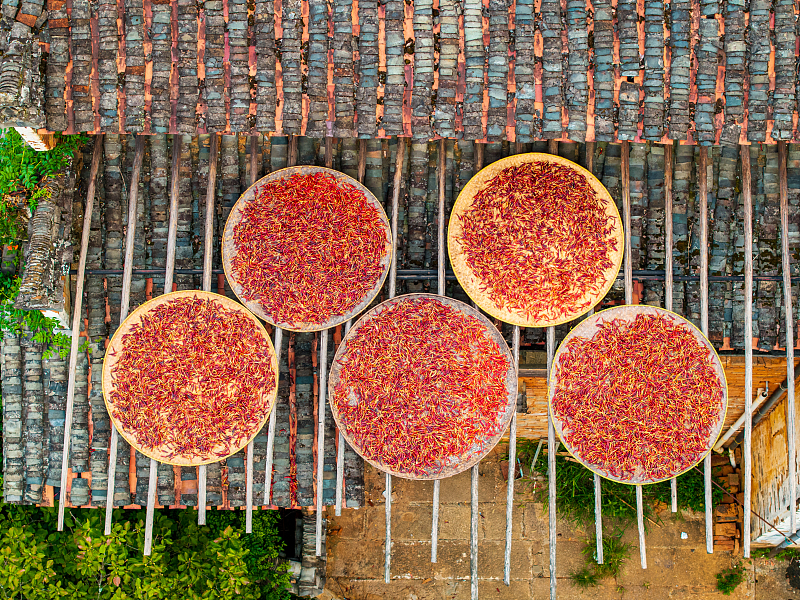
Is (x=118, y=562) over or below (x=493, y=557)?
over

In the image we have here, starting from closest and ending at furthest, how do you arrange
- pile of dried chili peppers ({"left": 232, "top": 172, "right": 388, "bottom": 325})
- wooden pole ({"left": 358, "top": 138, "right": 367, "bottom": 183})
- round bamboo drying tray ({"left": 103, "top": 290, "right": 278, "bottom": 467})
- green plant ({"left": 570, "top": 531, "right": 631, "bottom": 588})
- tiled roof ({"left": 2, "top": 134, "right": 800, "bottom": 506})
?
round bamboo drying tray ({"left": 103, "top": 290, "right": 278, "bottom": 467}), pile of dried chili peppers ({"left": 232, "top": 172, "right": 388, "bottom": 325}), wooden pole ({"left": 358, "top": 138, "right": 367, "bottom": 183}), tiled roof ({"left": 2, "top": 134, "right": 800, "bottom": 506}), green plant ({"left": 570, "top": 531, "right": 631, "bottom": 588})

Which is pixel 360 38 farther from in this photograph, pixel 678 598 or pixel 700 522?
pixel 678 598

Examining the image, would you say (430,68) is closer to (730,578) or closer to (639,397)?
(639,397)

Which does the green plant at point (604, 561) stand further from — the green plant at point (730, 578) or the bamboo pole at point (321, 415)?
the bamboo pole at point (321, 415)

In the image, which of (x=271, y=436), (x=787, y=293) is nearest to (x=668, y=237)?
(x=787, y=293)

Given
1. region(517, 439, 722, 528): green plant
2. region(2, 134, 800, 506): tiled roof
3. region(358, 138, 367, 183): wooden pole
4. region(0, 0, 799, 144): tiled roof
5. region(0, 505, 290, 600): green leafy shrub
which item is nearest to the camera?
region(0, 0, 799, 144): tiled roof

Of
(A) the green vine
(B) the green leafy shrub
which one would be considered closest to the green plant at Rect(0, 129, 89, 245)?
(A) the green vine

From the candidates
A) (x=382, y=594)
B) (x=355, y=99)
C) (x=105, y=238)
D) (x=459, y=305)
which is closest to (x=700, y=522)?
(x=382, y=594)

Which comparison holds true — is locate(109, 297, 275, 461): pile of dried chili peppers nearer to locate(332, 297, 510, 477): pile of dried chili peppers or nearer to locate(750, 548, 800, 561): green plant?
locate(332, 297, 510, 477): pile of dried chili peppers
